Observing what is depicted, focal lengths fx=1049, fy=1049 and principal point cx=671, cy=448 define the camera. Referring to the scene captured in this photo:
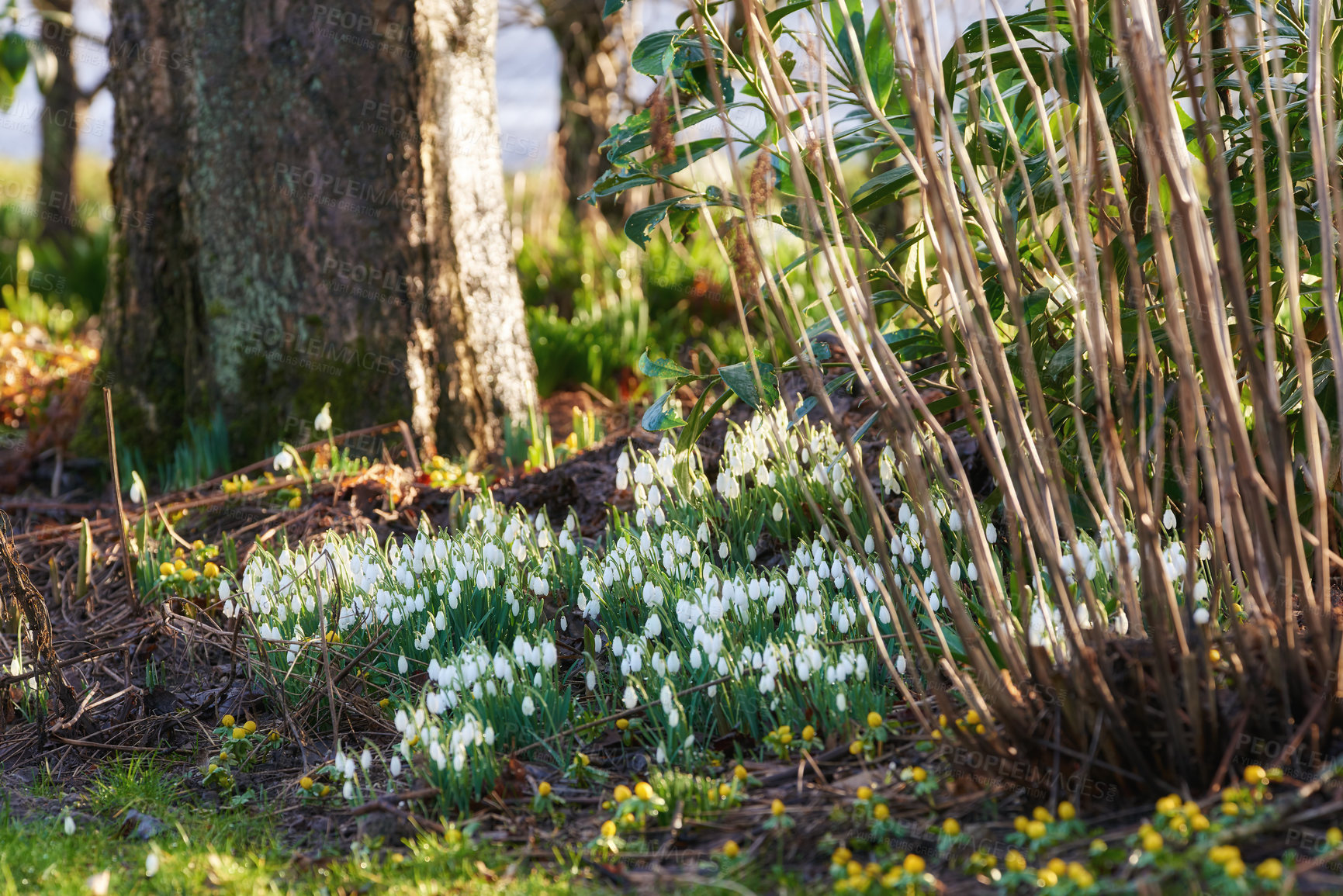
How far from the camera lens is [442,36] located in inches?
187

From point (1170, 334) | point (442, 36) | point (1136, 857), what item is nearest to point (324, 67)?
point (442, 36)

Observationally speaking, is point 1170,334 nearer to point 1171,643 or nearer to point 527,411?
point 1171,643

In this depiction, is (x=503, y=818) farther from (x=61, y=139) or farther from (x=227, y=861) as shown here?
(x=61, y=139)

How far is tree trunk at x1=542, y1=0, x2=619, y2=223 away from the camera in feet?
30.5

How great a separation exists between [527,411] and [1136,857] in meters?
3.86

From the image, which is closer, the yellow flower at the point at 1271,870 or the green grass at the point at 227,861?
the yellow flower at the point at 1271,870
